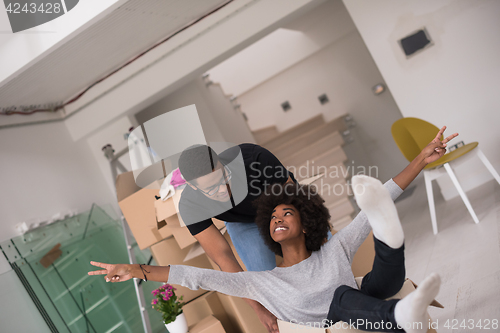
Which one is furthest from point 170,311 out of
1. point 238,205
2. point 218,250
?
point 238,205

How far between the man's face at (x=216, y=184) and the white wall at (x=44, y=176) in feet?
5.95

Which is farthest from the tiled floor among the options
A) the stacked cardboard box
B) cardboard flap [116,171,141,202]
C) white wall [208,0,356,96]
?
white wall [208,0,356,96]

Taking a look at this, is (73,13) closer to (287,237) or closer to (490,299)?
(287,237)

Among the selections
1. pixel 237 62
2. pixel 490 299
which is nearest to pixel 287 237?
pixel 490 299

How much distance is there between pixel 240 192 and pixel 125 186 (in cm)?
134

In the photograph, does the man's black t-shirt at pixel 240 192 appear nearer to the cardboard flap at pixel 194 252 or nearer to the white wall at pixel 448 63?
the cardboard flap at pixel 194 252

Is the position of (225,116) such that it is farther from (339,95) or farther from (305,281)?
(305,281)

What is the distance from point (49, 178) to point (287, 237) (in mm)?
2496

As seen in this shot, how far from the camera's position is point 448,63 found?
3.18 metres

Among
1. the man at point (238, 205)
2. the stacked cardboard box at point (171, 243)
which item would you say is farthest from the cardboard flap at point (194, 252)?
the man at point (238, 205)

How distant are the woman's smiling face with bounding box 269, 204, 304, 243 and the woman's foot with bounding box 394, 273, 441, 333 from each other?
1.43ft

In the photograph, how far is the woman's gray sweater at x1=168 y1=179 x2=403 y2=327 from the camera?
1.21 meters

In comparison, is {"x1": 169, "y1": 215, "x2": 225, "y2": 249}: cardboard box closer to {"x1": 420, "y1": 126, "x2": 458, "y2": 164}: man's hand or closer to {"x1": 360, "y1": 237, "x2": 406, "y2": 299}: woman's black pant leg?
{"x1": 360, "y1": 237, "x2": 406, "y2": 299}: woman's black pant leg

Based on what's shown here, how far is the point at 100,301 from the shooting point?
2729 mm
